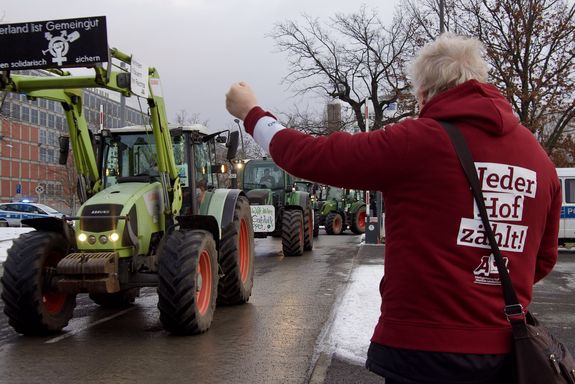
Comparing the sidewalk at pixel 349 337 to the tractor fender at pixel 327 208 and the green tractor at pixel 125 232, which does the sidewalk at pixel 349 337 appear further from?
the tractor fender at pixel 327 208

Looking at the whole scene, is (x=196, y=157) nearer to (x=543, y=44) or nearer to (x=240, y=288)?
(x=240, y=288)

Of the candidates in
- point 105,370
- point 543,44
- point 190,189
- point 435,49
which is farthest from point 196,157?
point 543,44

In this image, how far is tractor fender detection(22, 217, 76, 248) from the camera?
6535 millimetres

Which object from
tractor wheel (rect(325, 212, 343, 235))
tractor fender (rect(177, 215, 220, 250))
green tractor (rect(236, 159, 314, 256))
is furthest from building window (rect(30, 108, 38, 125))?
tractor fender (rect(177, 215, 220, 250))

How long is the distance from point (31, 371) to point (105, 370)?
650 millimetres

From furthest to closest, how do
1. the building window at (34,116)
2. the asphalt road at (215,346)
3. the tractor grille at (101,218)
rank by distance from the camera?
the building window at (34,116) → the tractor grille at (101,218) → the asphalt road at (215,346)

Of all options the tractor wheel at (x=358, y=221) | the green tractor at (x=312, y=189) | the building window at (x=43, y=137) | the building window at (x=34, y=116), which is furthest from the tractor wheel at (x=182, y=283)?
the building window at (x=43, y=137)

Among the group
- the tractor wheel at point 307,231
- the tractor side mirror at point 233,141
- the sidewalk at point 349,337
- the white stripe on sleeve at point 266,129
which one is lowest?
the sidewalk at point 349,337

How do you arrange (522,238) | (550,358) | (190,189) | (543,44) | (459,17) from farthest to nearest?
(459,17)
(543,44)
(190,189)
(522,238)
(550,358)

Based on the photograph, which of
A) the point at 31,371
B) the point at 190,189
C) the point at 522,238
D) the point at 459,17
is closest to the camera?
the point at 522,238

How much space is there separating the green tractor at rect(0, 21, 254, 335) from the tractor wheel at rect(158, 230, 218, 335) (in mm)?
11

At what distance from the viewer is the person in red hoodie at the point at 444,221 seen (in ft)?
5.90

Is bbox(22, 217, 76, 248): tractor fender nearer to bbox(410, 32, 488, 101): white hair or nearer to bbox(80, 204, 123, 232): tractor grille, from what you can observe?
bbox(80, 204, 123, 232): tractor grille

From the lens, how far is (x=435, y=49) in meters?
1.99
